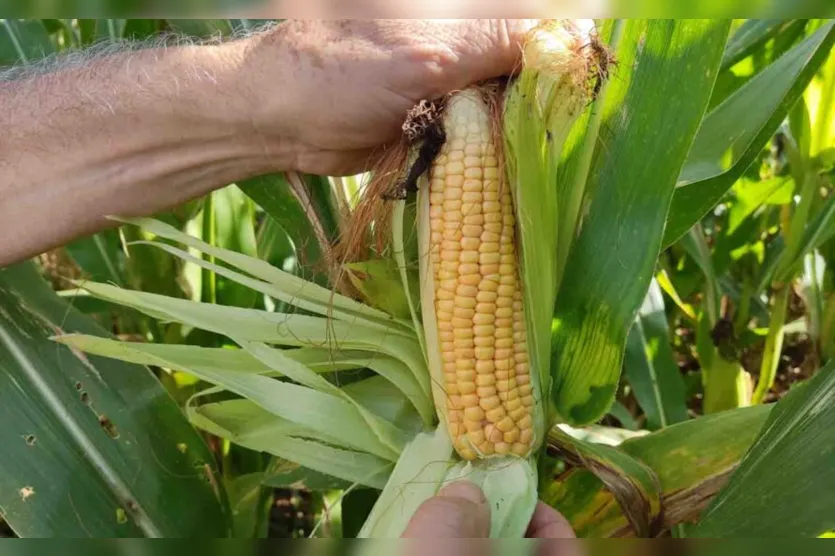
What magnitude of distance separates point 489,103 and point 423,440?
0.39 meters

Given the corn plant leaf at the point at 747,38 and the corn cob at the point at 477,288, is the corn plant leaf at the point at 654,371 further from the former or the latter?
the corn cob at the point at 477,288

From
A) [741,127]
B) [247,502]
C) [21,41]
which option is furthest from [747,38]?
[21,41]

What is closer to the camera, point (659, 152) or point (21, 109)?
point (659, 152)

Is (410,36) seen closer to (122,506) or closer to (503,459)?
(503,459)

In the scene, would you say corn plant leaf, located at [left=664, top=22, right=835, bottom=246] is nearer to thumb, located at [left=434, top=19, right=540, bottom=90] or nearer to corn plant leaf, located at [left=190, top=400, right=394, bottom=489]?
thumb, located at [left=434, top=19, right=540, bottom=90]

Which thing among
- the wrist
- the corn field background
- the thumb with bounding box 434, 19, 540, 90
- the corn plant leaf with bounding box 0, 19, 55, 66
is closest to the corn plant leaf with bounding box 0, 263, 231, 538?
the corn field background

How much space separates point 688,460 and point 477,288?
1.09ft

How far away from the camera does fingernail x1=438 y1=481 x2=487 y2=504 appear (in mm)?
688

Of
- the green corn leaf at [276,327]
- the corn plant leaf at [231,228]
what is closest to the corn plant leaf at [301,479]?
the green corn leaf at [276,327]

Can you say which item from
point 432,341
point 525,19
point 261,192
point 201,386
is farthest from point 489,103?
point 201,386

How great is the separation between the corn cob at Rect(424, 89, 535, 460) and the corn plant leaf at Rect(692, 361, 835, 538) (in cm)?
21

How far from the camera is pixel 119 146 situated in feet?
2.90

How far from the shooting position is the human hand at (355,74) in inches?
27.3

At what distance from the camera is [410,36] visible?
72 centimetres
